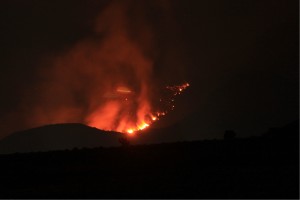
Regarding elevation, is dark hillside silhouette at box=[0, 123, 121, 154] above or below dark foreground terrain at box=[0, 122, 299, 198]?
above

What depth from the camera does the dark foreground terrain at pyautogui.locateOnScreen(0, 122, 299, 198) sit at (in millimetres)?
15930

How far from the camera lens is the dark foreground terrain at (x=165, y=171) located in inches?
627

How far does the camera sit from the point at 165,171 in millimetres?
20062

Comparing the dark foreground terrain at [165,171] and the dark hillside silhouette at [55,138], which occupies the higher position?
the dark hillside silhouette at [55,138]

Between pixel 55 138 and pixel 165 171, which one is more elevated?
pixel 55 138

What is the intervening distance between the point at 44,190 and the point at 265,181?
9.31 metres

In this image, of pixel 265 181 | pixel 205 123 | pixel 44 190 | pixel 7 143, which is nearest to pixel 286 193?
pixel 265 181

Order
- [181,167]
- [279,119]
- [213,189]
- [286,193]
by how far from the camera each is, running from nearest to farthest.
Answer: [286,193], [213,189], [181,167], [279,119]

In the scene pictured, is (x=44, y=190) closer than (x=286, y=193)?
No

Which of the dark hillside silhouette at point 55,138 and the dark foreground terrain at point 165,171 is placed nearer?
the dark foreground terrain at point 165,171

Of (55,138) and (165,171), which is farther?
(55,138)

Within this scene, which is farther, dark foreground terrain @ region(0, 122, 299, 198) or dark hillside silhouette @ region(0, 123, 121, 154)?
dark hillside silhouette @ region(0, 123, 121, 154)

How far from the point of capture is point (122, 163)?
75.0 feet

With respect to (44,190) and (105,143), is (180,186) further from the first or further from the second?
(105,143)
